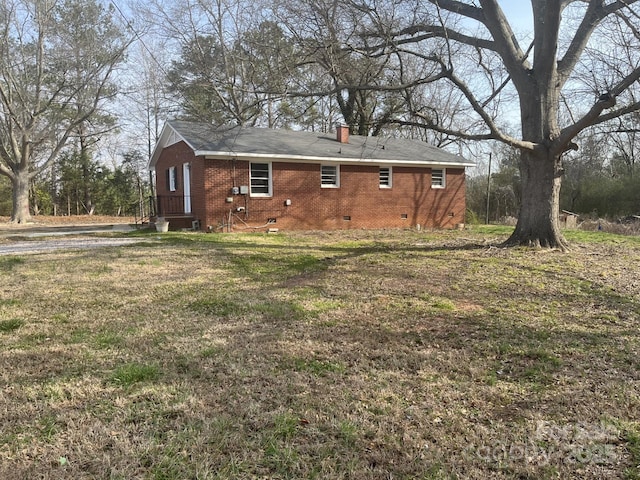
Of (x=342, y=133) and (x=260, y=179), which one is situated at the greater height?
(x=342, y=133)

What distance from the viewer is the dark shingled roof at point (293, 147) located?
14.2 metres

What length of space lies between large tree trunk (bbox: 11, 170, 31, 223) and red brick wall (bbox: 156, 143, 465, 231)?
631 cm

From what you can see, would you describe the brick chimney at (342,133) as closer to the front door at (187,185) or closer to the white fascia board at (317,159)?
the white fascia board at (317,159)

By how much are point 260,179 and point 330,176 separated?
2815 mm

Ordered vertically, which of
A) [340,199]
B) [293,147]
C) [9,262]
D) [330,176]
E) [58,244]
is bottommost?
[9,262]

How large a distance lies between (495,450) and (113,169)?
32861mm

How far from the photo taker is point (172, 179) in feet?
58.1

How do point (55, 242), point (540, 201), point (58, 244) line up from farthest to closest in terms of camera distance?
point (55, 242)
point (58, 244)
point (540, 201)

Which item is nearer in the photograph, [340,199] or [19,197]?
[340,199]

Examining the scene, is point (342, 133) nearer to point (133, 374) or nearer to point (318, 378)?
point (318, 378)

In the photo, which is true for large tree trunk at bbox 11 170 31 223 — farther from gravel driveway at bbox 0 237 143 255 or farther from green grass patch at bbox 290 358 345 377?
green grass patch at bbox 290 358 345 377

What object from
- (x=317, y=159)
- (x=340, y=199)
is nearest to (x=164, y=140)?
(x=317, y=159)

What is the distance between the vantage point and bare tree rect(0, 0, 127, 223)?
18.9 m

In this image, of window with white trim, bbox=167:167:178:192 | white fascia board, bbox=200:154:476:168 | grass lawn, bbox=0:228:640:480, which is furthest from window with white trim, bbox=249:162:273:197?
grass lawn, bbox=0:228:640:480
